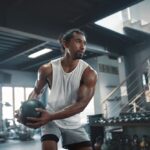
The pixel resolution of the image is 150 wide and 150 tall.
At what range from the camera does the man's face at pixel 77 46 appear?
1810 millimetres

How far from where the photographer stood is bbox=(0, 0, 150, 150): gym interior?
202 inches

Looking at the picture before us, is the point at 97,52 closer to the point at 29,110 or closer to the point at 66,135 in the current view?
the point at 66,135

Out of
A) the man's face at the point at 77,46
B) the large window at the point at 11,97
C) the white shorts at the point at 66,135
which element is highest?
the large window at the point at 11,97

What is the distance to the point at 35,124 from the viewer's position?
63.0 inches

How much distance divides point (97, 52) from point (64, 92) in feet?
20.7

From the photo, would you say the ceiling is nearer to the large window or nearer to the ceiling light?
the ceiling light

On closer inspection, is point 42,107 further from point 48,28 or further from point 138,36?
point 138,36

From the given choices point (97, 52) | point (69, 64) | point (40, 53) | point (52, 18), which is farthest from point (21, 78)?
point (69, 64)

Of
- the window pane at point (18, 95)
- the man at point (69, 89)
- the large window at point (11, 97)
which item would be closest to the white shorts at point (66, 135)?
the man at point (69, 89)

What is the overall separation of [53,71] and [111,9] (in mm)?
3721

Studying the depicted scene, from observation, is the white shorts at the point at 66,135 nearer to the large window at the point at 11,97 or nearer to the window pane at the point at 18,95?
the large window at the point at 11,97

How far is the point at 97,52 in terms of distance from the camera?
320 inches

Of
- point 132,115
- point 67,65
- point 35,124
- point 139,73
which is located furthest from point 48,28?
point 35,124

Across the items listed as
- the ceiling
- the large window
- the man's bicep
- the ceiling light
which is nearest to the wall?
the large window
